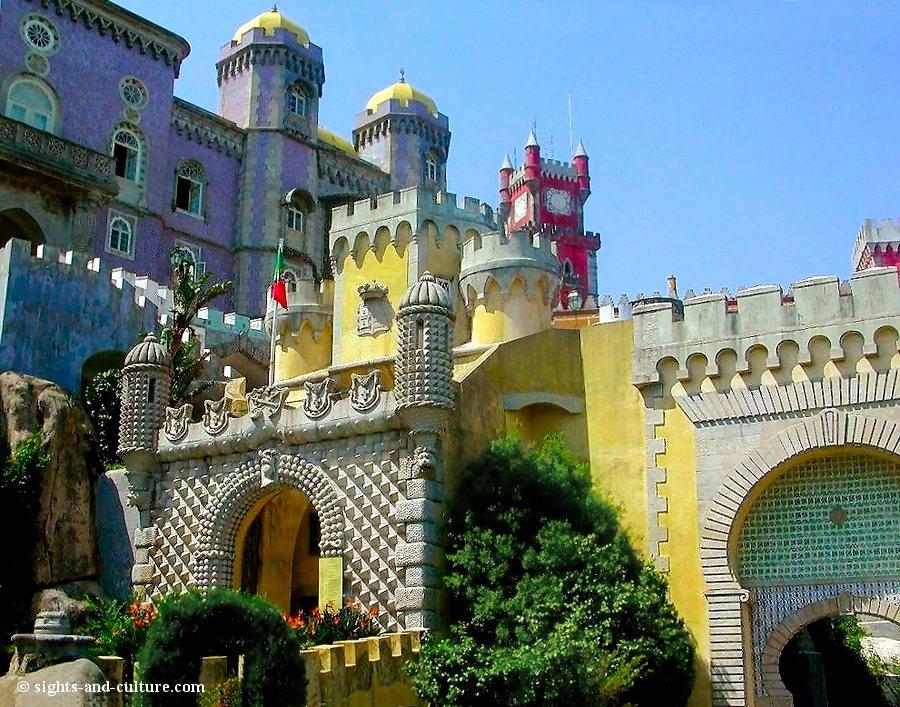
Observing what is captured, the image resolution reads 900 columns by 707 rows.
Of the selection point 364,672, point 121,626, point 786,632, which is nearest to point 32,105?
point 121,626

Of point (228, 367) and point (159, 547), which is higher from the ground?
point (228, 367)

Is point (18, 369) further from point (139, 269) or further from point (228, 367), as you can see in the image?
point (139, 269)

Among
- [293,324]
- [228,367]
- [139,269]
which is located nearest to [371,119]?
[139,269]

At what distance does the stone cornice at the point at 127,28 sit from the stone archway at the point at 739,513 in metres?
31.0

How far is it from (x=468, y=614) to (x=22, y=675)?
8304 millimetres

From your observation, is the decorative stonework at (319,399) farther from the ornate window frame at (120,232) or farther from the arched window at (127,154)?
the arched window at (127,154)

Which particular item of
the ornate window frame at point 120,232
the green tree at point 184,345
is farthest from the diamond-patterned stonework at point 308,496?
the ornate window frame at point 120,232

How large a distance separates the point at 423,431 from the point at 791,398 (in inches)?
250

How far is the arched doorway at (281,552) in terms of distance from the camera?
73.2ft

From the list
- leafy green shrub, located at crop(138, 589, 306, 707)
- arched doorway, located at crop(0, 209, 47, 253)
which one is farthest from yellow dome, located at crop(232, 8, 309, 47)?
leafy green shrub, located at crop(138, 589, 306, 707)

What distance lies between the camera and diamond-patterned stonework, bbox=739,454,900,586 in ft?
61.6

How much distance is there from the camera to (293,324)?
2902 cm

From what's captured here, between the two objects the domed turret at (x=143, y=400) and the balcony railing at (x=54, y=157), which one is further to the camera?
the balcony railing at (x=54, y=157)

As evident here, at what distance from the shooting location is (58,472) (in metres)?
24.2
